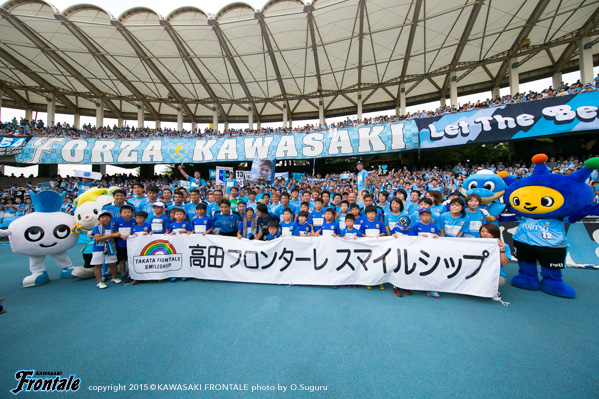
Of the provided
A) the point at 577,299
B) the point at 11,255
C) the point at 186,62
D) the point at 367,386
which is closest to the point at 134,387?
the point at 367,386

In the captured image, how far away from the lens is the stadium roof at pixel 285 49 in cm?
1523

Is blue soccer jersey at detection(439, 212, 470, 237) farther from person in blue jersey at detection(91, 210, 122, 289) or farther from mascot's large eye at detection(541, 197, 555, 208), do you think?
person in blue jersey at detection(91, 210, 122, 289)

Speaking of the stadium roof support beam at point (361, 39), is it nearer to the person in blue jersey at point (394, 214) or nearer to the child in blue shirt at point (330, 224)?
the person in blue jersey at point (394, 214)

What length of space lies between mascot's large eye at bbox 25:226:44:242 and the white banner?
4.39 feet

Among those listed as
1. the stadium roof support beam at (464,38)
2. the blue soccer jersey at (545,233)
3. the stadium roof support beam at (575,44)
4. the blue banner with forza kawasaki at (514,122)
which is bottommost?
the blue soccer jersey at (545,233)

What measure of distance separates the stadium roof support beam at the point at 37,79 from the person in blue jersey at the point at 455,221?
3229 centimetres

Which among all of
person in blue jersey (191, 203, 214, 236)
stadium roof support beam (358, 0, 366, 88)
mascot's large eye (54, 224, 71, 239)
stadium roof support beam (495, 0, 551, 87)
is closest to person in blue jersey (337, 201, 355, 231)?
person in blue jersey (191, 203, 214, 236)

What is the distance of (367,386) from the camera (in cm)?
177

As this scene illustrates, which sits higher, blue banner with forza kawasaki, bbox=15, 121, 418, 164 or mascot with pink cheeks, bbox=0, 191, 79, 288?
blue banner with forza kawasaki, bbox=15, 121, 418, 164

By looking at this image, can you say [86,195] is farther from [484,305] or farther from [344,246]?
[484,305]

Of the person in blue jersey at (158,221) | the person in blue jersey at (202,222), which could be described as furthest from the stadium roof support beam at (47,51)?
the person in blue jersey at (202,222)

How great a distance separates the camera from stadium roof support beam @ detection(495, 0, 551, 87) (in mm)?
13805

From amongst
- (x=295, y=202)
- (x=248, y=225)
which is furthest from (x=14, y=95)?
(x=248, y=225)

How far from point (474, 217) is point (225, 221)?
4515 mm
